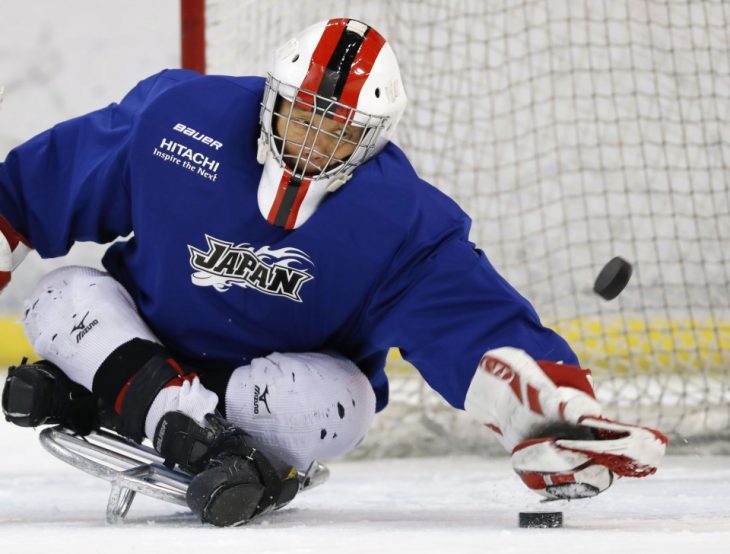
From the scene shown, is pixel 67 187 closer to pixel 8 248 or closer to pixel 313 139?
pixel 8 248

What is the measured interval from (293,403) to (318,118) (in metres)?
0.46

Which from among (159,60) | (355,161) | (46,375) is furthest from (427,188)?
(159,60)

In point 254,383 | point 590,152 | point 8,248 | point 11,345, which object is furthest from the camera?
point 11,345

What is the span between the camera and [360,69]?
6.58 feet

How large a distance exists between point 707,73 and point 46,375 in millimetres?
2321

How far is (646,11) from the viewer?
373 cm

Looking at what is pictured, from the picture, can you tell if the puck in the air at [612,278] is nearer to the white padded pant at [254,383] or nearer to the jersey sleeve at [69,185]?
the white padded pant at [254,383]

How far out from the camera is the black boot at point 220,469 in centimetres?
183

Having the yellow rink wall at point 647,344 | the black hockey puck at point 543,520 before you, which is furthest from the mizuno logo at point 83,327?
the yellow rink wall at point 647,344

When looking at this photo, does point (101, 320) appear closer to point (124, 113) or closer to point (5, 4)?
point (124, 113)

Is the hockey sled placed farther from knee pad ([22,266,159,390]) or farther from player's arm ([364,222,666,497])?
player's arm ([364,222,666,497])

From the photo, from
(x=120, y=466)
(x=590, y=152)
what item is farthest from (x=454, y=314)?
(x=590, y=152)

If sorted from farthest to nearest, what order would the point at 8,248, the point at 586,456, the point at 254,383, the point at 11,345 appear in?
the point at 11,345 → the point at 8,248 → the point at 254,383 → the point at 586,456

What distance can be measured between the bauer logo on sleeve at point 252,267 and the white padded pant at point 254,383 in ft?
0.43
